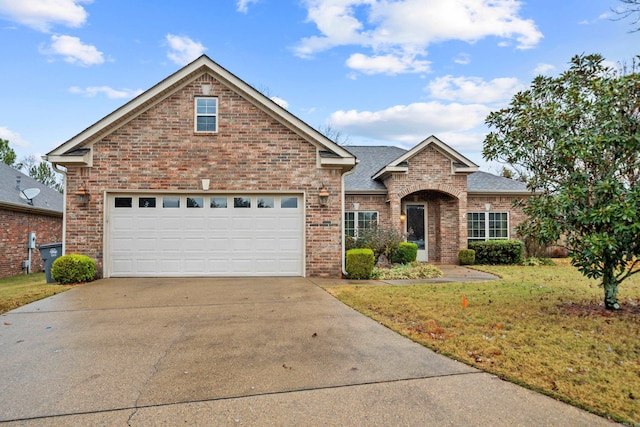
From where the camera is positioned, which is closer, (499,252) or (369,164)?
(499,252)

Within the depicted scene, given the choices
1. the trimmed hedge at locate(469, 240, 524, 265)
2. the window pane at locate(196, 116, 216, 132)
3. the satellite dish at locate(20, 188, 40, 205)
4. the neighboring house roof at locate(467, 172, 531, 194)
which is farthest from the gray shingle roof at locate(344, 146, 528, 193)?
the satellite dish at locate(20, 188, 40, 205)

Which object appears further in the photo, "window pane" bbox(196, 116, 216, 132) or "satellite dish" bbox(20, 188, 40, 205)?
"satellite dish" bbox(20, 188, 40, 205)

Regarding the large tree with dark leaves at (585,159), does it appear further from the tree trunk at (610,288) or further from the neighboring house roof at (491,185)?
the neighboring house roof at (491,185)

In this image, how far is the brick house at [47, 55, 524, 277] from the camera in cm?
1025

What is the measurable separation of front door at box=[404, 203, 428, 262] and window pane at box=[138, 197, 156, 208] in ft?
34.6

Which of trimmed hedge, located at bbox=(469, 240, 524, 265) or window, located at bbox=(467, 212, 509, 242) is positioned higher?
window, located at bbox=(467, 212, 509, 242)

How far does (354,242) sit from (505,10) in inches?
342

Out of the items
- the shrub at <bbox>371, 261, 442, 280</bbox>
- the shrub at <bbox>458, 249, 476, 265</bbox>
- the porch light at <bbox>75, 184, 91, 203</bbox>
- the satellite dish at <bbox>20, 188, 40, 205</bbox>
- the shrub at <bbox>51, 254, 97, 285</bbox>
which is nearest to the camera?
the shrub at <bbox>51, 254, 97, 285</bbox>

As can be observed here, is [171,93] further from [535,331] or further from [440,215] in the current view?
[440,215]

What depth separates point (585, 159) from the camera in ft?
20.1

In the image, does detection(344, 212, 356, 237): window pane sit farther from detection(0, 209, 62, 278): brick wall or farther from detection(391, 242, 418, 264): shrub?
detection(0, 209, 62, 278): brick wall

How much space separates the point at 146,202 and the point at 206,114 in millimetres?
3093

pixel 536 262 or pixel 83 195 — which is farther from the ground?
pixel 83 195

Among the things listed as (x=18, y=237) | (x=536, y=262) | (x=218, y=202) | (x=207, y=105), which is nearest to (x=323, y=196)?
(x=218, y=202)
